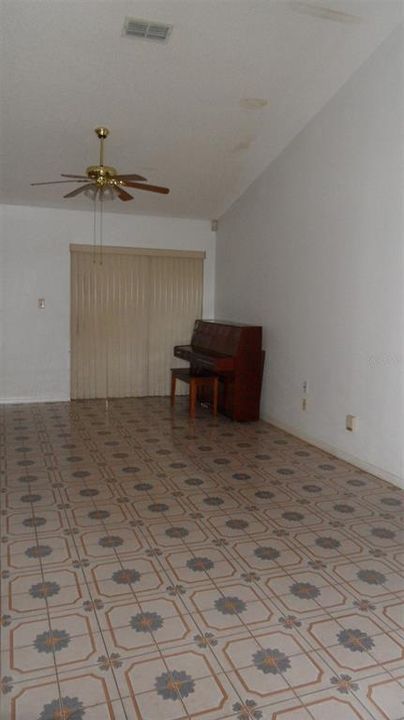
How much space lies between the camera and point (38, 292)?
283 inches

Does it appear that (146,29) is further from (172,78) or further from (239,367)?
(239,367)

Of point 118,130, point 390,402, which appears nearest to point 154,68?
point 118,130

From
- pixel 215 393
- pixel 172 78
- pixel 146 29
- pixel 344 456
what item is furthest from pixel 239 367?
pixel 146 29

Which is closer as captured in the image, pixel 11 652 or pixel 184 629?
pixel 11 652

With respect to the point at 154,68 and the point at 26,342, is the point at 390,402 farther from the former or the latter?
the point at 26,342

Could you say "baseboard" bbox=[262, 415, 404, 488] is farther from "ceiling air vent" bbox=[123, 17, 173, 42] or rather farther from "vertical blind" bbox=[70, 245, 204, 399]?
"ceiling air vent" bbox=[123, 17, 173, 42]

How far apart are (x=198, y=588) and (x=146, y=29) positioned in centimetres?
363

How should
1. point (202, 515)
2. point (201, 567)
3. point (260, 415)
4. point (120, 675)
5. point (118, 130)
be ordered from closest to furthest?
point (120, 675) → point (201, 567) → point (202, 515) → point (118, 130) → point (260, 415)

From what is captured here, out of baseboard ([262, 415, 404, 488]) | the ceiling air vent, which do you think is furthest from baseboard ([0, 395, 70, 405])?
the ceiling air vent

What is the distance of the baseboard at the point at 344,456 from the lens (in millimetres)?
4352

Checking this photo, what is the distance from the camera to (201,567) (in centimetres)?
296

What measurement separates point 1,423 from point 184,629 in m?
4.31

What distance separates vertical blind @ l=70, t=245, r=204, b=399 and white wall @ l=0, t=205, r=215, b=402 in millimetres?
165

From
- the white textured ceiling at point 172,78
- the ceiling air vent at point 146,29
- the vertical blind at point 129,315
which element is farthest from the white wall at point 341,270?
the ceiling air vent at point 146,29
